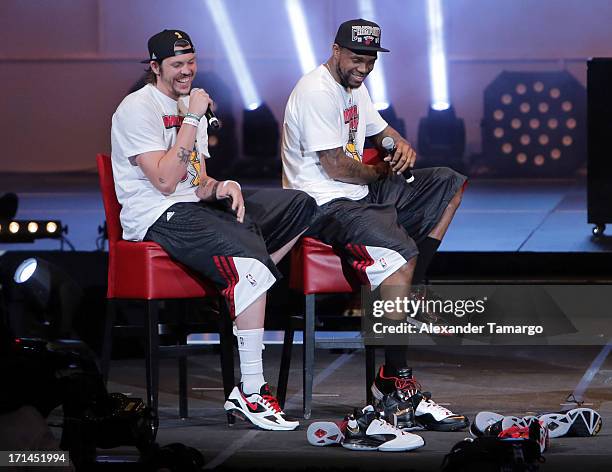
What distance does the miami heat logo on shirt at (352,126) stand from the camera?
418 cm

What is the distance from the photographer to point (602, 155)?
6.59 meters

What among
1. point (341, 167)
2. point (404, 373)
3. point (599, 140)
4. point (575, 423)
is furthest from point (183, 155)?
point (599, 140)

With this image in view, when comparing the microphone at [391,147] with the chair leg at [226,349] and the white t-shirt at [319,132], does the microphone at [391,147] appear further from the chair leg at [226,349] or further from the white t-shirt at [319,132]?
the chair leg at [226,349]

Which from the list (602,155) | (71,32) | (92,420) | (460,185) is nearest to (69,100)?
(71,32)

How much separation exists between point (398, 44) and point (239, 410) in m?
7.48

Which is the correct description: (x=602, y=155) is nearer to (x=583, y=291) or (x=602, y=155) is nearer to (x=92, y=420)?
(x=583, y=291)

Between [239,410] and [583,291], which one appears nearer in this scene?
[239,410]

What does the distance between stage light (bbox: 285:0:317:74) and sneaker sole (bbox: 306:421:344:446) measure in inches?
290

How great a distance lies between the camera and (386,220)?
4.01m

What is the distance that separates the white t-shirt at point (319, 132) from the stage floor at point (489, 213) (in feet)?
7.35

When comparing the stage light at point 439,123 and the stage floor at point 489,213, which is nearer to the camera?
the stage floor at point 489,213

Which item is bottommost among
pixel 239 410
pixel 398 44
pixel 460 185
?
pixel 239 410

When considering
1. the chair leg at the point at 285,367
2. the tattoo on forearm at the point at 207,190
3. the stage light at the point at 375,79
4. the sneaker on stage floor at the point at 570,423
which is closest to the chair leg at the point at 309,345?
the chair leg at the point at 285,367

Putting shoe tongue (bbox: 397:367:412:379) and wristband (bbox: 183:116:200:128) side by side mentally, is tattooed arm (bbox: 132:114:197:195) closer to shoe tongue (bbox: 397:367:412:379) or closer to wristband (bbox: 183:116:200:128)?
wristband (bbox: 183:116:200:128)
